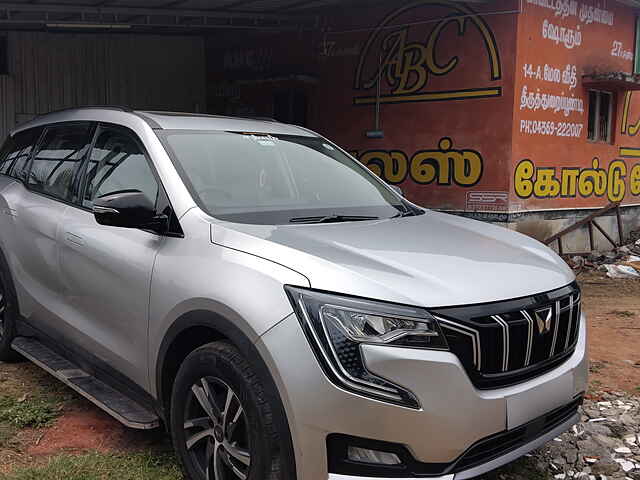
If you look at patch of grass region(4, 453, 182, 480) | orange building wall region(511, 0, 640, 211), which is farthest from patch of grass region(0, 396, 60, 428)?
orange building wall region(511, 0, 640, 211)

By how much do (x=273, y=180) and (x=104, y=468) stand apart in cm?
174

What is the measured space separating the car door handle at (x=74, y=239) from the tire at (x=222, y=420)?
115 centimetres

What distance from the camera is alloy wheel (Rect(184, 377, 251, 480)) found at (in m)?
2.65

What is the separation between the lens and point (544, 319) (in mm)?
2738

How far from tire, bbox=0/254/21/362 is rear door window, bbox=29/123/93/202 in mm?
674

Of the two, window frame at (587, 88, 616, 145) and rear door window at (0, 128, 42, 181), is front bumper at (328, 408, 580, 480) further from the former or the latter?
window frame at (587, 88, 616, 145)

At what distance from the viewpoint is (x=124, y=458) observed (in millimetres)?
3387

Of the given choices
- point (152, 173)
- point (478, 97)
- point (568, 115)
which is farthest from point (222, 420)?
point (568, 115)

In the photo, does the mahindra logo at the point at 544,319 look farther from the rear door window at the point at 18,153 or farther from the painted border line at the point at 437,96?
the painted border line at the point at 437,96

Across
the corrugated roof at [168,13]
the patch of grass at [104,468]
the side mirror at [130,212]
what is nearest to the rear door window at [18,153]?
the side mirror at [130,212]

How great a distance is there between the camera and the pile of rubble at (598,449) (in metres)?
3.38

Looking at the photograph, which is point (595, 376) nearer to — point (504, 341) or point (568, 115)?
point (504, 341)

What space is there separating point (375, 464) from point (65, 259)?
2.26 m

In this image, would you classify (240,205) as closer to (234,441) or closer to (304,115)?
(234,441)
